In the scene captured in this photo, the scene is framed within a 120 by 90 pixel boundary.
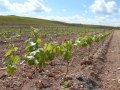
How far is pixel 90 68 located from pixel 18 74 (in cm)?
273

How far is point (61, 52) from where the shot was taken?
1062 cm

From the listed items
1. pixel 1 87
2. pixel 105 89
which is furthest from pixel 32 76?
pixel 105 89

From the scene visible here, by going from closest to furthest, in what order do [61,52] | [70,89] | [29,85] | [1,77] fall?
1. [70,89]
2. [29,85]
3. [1,77]
4. [61,52]

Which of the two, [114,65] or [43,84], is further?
[114,65]

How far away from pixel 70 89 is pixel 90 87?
890 mm

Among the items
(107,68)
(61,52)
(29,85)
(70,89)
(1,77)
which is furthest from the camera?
(107,68)

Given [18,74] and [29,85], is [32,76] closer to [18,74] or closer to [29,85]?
Result: [18,74]

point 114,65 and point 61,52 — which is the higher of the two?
point 61,52

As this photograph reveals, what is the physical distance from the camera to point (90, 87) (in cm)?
854

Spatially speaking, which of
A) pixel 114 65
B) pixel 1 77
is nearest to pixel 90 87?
pixel 1 77

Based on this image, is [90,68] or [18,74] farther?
[90,68]

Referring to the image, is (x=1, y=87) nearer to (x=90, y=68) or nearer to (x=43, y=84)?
(x=43, y=84)

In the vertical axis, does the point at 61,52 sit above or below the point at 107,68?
above

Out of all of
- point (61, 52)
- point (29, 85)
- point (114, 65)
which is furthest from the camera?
point (114, 65)
